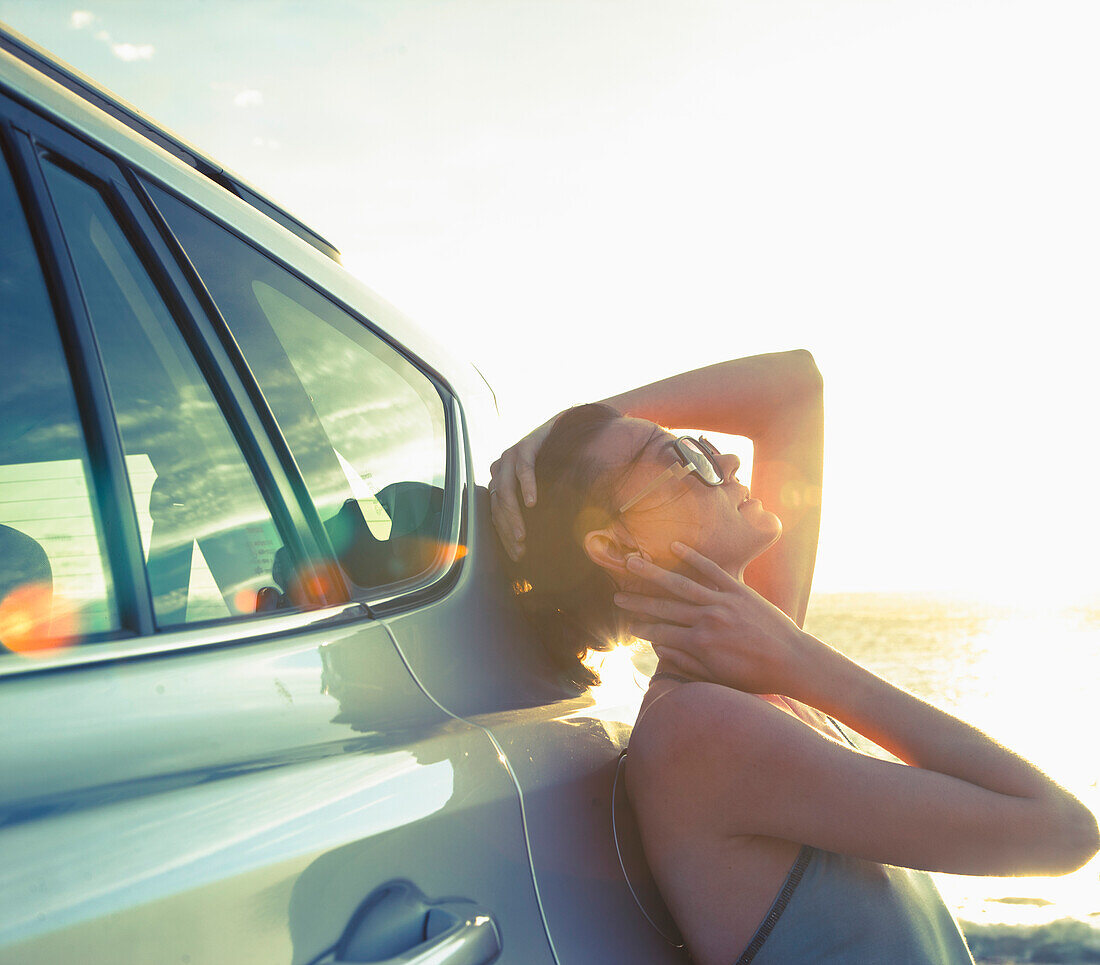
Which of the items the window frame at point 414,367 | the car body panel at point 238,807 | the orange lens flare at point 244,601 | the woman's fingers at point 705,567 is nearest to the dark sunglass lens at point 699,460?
the woman's fingers at point 705,567

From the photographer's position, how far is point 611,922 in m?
1.31

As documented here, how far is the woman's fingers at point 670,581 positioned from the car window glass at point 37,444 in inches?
50.1

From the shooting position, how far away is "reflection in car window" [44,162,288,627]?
1051 mm

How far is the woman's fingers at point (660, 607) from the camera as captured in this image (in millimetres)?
1930

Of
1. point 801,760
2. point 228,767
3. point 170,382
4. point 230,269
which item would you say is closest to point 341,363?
point 230,269

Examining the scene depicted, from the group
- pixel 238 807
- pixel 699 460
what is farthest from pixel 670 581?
pixel 238 807

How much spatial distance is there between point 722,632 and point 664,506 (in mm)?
464

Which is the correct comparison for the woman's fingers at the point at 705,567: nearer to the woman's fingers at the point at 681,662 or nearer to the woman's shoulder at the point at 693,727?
the woman's fingers at the point at 681,662

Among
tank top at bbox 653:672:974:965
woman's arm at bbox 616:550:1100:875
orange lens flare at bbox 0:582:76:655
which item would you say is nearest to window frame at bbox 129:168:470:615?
orange lens flare at bbox 0:582:76:655

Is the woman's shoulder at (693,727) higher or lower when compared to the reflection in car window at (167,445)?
lower

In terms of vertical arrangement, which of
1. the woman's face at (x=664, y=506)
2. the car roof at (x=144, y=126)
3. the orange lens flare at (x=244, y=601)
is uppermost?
the car roof at (x=144, y=126)

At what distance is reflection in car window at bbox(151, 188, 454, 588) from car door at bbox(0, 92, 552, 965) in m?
0.02

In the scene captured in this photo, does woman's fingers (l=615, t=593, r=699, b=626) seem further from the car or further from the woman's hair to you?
the car

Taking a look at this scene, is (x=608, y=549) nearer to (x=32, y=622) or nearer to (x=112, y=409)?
(x=112, y=409)
